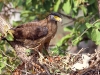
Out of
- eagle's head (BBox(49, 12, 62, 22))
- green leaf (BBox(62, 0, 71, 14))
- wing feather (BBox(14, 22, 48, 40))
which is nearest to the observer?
wing feather (BBox(14, 22, 48, 40))

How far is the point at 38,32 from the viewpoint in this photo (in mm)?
8930

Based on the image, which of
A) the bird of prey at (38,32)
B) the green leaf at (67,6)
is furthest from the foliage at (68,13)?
the bird of prey at (38,32)

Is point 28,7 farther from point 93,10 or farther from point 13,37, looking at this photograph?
point 13,37

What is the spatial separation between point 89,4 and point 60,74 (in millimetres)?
3229

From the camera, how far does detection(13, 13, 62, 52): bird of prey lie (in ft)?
28.3

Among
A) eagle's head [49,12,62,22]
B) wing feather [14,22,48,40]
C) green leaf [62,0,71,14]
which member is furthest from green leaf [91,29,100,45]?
green leaf [62,0,71,14]

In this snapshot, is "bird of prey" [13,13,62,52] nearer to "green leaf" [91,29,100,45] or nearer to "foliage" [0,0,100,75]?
"foliage" [0,0,100,75]

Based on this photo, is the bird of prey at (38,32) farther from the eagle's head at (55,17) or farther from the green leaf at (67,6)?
the green leaf at (67,6)

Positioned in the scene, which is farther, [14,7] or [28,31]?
[14,7]

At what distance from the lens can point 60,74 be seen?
23.9 feet

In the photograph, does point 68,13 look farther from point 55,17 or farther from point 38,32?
point 38,32

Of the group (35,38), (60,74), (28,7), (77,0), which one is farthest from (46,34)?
(28,7)

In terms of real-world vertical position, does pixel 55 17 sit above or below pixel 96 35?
above

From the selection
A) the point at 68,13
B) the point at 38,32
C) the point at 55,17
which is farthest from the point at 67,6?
the point at 38,32
